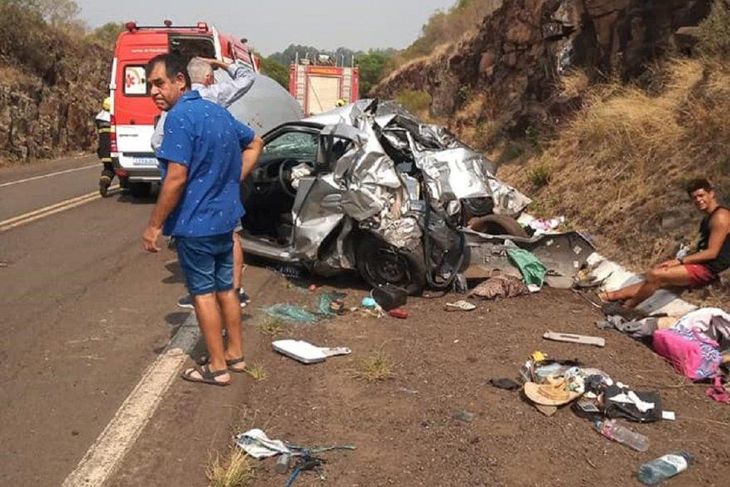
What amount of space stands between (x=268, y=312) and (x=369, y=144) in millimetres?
1927

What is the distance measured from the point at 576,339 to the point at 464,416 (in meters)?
1.75

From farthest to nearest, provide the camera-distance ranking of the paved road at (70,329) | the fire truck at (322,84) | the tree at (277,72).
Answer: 1. the tree at (277,72)
2. the fire truck at (322,84)
3. the paved road at (70,329)

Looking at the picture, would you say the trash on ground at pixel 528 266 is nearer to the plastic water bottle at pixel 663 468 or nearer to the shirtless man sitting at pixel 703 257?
Answer: the shirtless man sitting at pixel 703 257

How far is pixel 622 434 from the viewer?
12.6ft

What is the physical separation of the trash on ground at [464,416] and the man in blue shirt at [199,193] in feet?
4.68

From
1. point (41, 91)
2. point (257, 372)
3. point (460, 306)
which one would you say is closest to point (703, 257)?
point (460, 306)

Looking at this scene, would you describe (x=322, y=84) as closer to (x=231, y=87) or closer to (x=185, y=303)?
(x=231, y=87)

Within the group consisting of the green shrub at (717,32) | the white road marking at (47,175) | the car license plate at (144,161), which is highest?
the green shrub at (717,32)

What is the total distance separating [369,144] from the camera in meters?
6.78

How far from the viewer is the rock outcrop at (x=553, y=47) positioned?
11.8 metres

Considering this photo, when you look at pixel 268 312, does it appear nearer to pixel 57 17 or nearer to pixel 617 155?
pixel 617 155

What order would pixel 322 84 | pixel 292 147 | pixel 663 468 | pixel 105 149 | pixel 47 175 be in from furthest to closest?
1. pixel 322 84
2. pixel 47 175
3. pixel 105 149
4. pixel 292 147
5. pixel 663 468

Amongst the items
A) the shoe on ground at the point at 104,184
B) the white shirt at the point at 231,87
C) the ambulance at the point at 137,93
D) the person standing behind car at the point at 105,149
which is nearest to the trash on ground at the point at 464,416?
the white shirt at the point at 231,87

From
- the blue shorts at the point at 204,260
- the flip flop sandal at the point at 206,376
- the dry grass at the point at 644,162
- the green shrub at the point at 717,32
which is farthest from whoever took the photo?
the green shrub at the point at 717,32
